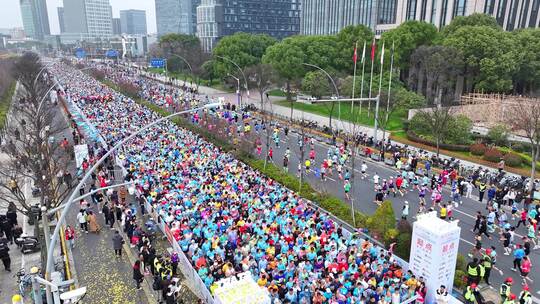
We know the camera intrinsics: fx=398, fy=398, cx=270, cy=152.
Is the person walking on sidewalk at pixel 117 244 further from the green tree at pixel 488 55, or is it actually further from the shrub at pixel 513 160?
the green tree at pixel 488 55

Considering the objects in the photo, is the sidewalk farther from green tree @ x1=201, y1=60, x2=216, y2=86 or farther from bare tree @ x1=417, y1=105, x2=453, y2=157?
green tree @ x1=201, y1=60, x2=216, y2=86

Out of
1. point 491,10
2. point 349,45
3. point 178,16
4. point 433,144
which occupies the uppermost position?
point 178,16

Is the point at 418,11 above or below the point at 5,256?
above

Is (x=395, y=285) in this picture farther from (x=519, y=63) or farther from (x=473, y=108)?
(x=519, y=63)

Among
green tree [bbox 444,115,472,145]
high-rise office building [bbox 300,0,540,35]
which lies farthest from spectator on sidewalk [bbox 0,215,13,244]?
high-rise office building [bbox 300,0,540,35]

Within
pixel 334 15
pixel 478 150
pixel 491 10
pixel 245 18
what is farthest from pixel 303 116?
pixel 245 18

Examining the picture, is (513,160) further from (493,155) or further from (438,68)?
(438,68)
